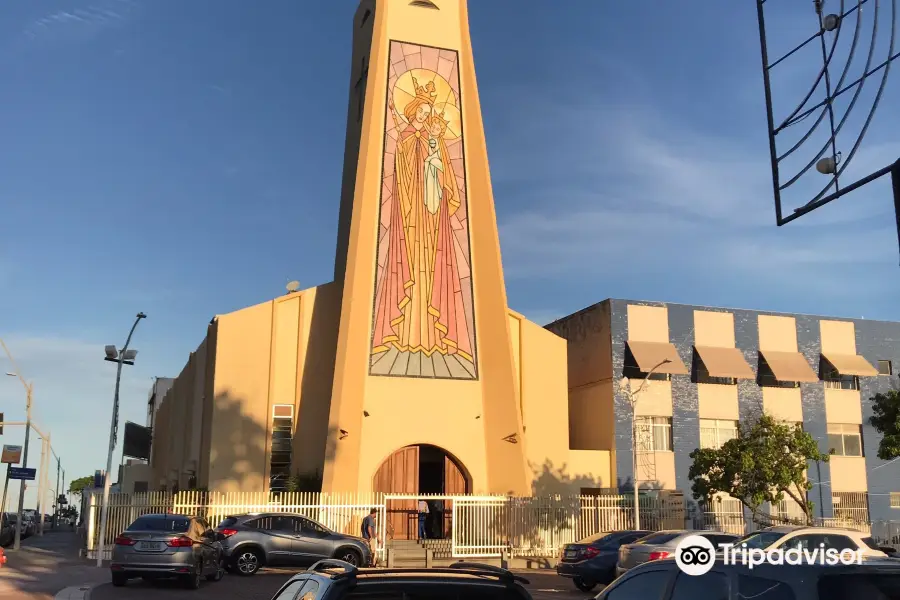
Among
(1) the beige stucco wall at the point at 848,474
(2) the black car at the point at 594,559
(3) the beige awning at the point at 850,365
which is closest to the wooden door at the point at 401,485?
(2) the black car at the point at 594,559

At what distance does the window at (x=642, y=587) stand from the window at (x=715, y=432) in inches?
1323

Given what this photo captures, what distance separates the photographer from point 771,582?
226 inches

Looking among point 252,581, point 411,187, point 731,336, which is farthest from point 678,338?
point 252,581

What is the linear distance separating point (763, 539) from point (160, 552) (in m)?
11.3

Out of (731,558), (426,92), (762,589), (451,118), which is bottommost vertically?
(762,589)

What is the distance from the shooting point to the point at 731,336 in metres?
40.5

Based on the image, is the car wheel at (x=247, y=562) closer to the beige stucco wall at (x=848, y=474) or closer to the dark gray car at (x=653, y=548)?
the dark gray car at (x=653, y=548)

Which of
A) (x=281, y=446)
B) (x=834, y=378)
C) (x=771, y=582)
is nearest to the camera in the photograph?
(x=771, y=582)

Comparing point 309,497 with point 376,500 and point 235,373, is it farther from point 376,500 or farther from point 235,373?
point 235,373

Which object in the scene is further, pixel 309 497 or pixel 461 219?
pixel 461 219

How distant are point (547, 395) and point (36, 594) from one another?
22.2 m

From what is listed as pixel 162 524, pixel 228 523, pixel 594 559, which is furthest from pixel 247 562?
pixel 594 559

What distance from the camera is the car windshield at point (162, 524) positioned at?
17.6 metres

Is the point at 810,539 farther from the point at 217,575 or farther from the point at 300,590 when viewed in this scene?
the point at 217,575
